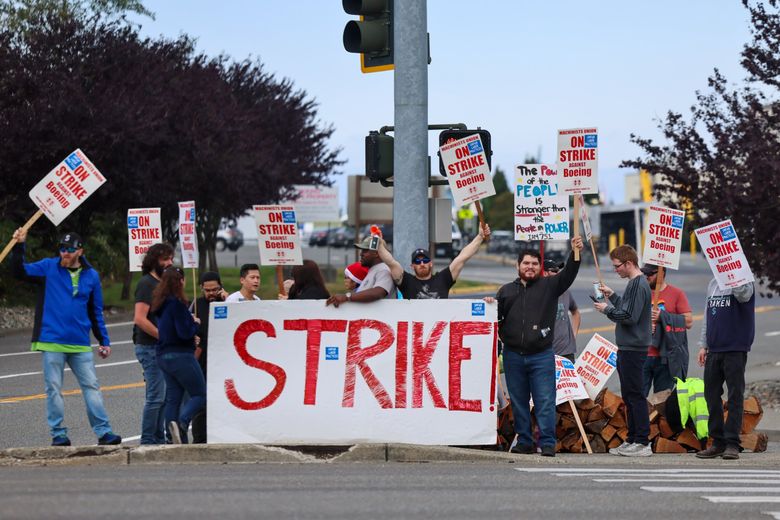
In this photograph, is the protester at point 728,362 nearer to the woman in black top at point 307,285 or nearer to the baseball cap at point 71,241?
the woman in black top at point 307,285


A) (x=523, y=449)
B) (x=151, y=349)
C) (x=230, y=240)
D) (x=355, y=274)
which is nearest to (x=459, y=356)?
(x=523, y=449)

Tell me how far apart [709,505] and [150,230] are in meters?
7.15

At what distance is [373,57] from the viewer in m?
13.3

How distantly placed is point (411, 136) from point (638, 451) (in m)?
3.38

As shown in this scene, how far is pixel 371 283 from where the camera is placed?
493 inches

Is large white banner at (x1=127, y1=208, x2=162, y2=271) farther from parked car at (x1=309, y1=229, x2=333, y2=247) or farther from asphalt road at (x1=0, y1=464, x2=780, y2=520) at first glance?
parked car at (x1=309, y1=229, x2=333, y2=247)

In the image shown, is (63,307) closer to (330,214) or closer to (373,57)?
(373,57)

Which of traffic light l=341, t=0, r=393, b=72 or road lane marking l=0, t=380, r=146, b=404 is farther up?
traffic light l=341, t=0, r=393, b=72

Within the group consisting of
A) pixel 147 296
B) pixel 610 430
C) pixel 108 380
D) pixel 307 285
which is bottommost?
pixel 610 430

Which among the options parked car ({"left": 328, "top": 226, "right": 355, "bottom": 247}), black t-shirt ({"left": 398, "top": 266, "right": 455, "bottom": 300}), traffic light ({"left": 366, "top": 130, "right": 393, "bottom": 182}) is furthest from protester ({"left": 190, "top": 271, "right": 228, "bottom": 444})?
parked car ({"left": 328, "top": 226, "right": 355, "bottom": 247})

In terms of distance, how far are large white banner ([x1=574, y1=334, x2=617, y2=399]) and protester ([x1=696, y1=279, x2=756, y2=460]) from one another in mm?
1052

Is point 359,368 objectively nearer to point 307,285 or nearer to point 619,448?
point 307,285

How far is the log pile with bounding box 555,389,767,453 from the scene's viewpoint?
13.1 meters

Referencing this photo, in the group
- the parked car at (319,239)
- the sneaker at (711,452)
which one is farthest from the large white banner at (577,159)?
the parked car at (319,239)
